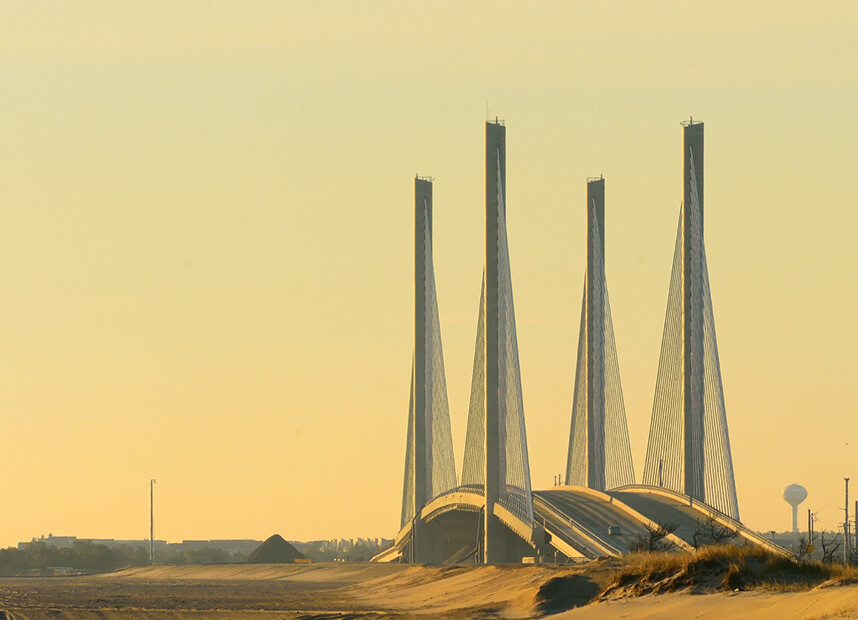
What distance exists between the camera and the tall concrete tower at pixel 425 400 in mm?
90438

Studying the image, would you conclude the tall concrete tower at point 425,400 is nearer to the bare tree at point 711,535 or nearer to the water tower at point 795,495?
the bare tree at point 711,535

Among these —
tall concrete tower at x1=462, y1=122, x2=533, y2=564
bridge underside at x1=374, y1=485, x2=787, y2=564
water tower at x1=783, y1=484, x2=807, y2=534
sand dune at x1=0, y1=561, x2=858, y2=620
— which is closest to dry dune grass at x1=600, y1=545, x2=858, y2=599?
sand dune at x1=0, y1=561, x2=858, y2=620

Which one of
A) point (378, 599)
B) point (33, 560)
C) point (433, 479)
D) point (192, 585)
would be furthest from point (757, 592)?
point (33, 560)

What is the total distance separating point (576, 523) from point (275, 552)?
41.8 meters

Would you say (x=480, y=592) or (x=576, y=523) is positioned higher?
(x=576, y=523)

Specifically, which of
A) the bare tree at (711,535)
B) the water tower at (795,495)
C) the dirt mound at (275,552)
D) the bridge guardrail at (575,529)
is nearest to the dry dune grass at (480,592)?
the bare tree at (711,535)

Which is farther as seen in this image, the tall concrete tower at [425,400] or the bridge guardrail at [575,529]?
the tall concrete tower at [425,400]

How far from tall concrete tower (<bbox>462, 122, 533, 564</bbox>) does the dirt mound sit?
35106 mm

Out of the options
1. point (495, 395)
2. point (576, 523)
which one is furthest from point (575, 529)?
point (495, 395)

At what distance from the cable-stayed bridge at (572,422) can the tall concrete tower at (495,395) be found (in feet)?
0.20

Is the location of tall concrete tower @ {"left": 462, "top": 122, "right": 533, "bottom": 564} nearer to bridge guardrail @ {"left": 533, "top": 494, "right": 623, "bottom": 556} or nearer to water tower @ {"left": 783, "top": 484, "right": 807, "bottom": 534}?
bridge guardrail @ {"left": 533, "top": 494, "right": 623, "bottom": 556}

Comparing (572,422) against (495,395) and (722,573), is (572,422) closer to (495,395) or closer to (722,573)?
(495,395)

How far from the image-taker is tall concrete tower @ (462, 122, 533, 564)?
75688 mm

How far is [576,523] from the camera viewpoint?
77938 mm
